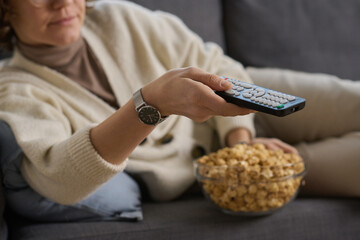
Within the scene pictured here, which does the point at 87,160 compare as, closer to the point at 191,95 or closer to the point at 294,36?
the point at 191,95

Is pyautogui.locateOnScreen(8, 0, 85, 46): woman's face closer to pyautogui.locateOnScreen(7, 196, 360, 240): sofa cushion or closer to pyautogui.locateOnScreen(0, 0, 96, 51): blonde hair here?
pyautogui.locateOnScreen(0, 0, 96, 51): blonde hair

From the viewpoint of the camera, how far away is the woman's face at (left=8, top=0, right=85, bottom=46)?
3.63 feet

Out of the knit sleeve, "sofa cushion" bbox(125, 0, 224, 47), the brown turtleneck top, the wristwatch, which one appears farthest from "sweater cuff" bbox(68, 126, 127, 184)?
"sofa cushion" bbox(125, 0, 224, 47)

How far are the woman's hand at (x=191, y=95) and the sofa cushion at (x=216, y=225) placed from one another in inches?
13.5

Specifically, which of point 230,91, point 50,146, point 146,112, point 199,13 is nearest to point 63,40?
point 50,146

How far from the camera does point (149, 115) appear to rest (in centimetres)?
82

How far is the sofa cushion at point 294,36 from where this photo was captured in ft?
5.60

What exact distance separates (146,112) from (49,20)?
453 millimetres

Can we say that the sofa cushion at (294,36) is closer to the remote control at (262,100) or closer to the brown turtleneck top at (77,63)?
the brown turtleneck top at (77,63)

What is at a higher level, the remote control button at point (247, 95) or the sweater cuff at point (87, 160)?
the remote control button at point (247, 95)

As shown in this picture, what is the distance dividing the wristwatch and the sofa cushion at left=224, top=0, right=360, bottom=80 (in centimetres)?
95

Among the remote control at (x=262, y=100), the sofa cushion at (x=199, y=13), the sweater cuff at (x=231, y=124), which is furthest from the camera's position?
the sofa cushion at (x=199, y=13)

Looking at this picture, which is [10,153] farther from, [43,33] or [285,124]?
[285,124]

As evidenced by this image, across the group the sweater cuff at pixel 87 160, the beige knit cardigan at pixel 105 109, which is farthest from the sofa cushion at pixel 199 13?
the sweater cuff at pixel 87 160
